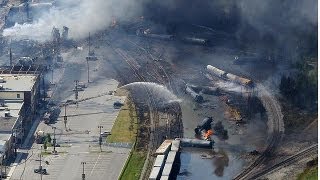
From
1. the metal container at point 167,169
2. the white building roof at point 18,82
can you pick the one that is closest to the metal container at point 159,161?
the metal container at point 167,169

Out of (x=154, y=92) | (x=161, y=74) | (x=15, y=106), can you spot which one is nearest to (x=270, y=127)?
(x=154, y=92)

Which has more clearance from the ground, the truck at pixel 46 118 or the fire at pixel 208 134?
the fire at pixel 208 134

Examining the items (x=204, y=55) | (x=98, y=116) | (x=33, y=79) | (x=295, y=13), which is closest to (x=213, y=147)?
(x=98, y=116)

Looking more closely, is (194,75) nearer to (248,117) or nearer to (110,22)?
(248,117)

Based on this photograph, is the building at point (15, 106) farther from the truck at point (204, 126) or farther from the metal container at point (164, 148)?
the truck at point (204, 126)

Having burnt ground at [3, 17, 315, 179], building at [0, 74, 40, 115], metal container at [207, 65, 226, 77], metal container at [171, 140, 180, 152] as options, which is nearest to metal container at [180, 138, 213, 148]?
burnt ground at [3, 17, 315, 179]

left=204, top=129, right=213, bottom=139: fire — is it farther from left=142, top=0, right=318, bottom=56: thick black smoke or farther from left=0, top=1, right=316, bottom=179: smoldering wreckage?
left=142, top=0, right=318, bottom=56: thick black smoke

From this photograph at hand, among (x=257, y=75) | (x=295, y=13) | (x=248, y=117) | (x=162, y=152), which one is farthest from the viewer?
(x=295, y=13)
